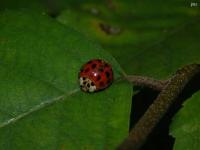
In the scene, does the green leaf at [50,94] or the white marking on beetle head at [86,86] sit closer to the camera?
the green leaf at [50,94]

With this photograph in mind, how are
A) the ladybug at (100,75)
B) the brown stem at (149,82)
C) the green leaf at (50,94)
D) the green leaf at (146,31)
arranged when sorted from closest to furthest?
the green leaf at (50,94) < the brown stem at (149,82) < the ladybug at (100,75) < the green leaf at (146,31)

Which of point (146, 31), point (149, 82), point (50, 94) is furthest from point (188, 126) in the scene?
point (146, 31)

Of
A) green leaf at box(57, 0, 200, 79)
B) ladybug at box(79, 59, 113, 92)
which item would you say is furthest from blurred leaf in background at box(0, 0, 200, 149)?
ladybug at box(79, 59, 113, 92)

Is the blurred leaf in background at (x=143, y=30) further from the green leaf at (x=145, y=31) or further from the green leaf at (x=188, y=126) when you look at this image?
the green leaf at (x=188, y=126)

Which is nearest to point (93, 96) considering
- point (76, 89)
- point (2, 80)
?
point (76, 89)

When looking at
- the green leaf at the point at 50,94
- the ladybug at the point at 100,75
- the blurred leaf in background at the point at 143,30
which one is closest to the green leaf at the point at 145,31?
the blurred leaf in background at the point at 143,30

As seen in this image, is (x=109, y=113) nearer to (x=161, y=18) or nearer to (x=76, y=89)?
(x=76, y=89)

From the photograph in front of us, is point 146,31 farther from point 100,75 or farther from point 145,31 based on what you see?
point 100,75
